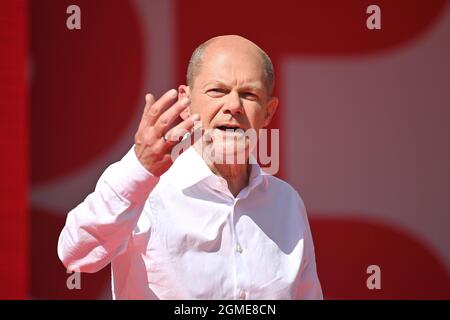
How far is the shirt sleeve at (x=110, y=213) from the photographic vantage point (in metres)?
1.49

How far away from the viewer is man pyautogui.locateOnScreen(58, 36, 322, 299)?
175cm

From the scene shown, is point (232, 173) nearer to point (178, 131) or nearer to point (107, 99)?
point (178, 131)

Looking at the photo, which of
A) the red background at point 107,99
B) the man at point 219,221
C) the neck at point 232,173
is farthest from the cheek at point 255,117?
the red background at point 107,99

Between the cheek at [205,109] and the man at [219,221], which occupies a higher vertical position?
the cheek at [205,109]

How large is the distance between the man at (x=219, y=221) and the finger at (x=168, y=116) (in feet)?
0.76

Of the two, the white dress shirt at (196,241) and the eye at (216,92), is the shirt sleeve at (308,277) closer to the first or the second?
the white dress shirt at (196,241)

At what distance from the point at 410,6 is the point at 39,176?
173cm

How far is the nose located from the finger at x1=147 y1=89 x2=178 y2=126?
371mm

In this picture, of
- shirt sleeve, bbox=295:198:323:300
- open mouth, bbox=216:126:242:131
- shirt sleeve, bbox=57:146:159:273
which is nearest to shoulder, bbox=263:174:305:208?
shirt sleeve, bbox=295:198:323:300

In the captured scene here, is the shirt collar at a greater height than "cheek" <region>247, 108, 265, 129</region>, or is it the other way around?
"cheek" <region>247, 108, 265, 129</region>

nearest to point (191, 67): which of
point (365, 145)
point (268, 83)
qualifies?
point (268, 83)

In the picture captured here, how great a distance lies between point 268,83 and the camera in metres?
1.91

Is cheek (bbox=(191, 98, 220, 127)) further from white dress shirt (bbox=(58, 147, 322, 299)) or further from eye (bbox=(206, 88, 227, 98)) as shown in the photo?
white dress shirt (bbox=(58, 147, 322, 299))
